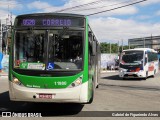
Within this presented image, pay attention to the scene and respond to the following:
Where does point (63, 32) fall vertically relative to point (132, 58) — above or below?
above

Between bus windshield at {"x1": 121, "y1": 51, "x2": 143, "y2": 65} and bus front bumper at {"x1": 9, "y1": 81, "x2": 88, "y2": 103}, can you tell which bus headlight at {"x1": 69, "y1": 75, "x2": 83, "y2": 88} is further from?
bus windshield at {"x1": 121, "y1": 51, "x2": 143, "y2": 65}

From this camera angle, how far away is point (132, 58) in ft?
83.8

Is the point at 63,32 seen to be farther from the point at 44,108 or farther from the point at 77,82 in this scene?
the point at 44,108

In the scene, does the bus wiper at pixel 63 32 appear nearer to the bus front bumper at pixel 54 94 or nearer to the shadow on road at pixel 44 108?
the bus front bumper at pixel 54 94

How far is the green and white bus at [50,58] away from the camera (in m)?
8.74

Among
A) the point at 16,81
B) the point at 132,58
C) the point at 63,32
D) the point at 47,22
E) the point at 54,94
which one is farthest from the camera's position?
the point at 132,58

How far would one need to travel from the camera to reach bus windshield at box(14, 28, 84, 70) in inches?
351

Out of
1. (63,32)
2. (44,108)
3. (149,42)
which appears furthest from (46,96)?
(149,42)

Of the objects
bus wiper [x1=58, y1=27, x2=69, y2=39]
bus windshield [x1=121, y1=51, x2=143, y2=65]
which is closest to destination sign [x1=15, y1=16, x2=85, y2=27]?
bus wiper [x1=58, y1=27, x2=69, y2=39]

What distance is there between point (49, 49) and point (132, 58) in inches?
684

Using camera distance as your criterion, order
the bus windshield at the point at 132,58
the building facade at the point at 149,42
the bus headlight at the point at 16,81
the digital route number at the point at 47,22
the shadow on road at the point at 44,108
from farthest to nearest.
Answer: the building facade at the point at 149,42, the bus windshield at the point at 132,58, the shadow on road at the point at 44,108, the digital route number at the point at 47,22, the bus headlight at the point at 16,81

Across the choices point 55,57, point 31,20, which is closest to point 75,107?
point 55,57

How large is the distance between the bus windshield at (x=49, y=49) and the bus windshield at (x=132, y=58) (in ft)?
55.0

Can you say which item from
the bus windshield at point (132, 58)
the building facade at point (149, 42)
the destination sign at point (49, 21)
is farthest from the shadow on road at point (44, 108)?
the building facade at point (149, 42)
